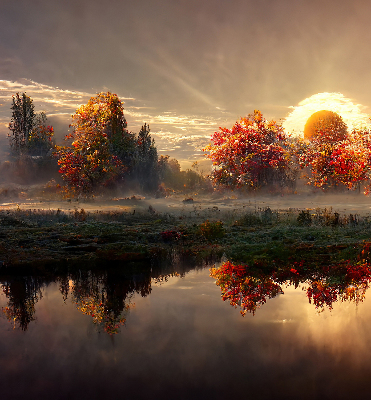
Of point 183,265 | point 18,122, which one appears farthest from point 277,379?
point 18,122

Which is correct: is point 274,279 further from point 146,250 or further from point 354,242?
point 354,242

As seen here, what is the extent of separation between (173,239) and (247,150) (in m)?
15.6

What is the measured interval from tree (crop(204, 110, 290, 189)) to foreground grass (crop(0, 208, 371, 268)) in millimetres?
5759

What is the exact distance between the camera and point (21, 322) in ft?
27.1

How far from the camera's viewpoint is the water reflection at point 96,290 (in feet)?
27.8

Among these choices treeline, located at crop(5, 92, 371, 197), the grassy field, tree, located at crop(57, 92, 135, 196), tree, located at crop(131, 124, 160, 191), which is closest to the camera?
the grassy field

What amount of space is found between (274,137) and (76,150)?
1680 cm

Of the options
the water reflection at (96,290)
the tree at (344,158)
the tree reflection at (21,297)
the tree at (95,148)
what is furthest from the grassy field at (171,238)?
the tree at (95,148)

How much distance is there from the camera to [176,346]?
23.2 ft

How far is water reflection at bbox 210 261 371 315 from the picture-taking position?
31.5 ft

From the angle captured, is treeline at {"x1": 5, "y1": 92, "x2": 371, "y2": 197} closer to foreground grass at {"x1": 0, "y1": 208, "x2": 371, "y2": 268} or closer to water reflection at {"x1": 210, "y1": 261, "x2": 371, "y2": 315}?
foreground grass at {"x1": 0, "y1": 208, "x2": 371, "y2": 268}

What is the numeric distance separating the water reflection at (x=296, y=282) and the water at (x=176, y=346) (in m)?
0.34

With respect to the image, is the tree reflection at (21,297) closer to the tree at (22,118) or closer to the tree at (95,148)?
the tree at (95,148)

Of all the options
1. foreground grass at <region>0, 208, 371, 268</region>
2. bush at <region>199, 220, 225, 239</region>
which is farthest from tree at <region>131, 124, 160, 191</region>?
bush at <region>199, 220, 225, 239</region>
